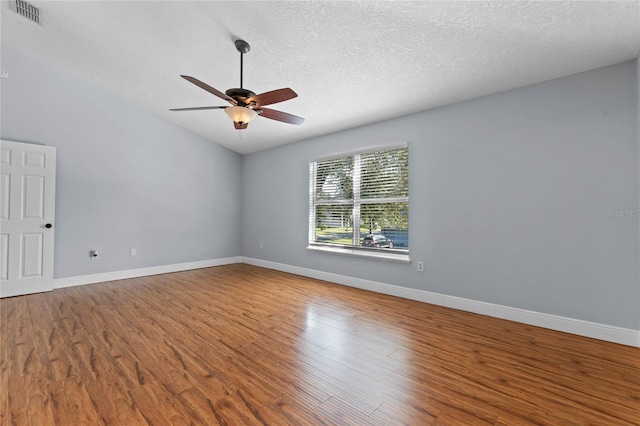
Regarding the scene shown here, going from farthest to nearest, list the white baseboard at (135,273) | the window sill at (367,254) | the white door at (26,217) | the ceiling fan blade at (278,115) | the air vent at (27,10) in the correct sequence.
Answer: the white baseboard at (135,273) → the window sill at (367,254) → the white door at (26,217) → the air vent at (27,10) → the ceiling fan blade at (278,115)

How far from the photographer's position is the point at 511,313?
120 inches

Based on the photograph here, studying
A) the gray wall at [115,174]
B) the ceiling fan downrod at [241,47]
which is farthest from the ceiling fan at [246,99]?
the gray wall at [115,174]

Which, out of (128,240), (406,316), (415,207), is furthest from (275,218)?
(406,316)

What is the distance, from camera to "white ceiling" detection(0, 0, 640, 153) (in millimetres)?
2189

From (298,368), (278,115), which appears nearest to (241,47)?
(278,115)

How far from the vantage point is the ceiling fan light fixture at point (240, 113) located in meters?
2.56

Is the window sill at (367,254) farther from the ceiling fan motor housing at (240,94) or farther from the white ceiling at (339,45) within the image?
the ceiling fan motor housing at (240,94)

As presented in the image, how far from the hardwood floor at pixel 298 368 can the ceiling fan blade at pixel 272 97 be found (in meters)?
2.15

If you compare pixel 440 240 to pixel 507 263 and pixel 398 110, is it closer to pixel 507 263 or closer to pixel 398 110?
pixel 507 263

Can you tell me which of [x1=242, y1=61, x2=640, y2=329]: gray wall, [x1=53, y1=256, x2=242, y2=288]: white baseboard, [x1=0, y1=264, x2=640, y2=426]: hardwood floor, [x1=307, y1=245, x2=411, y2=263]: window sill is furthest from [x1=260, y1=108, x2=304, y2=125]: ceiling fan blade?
[x1=53, y1=256, x2=242, y2=288]: white baseboard

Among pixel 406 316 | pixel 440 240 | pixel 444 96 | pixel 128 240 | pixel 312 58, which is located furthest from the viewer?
pixel 128 240

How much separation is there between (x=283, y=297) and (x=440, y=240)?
2.20 metres

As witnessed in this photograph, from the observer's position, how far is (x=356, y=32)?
8.20ft

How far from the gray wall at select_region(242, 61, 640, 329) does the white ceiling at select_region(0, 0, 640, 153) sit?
29cm
